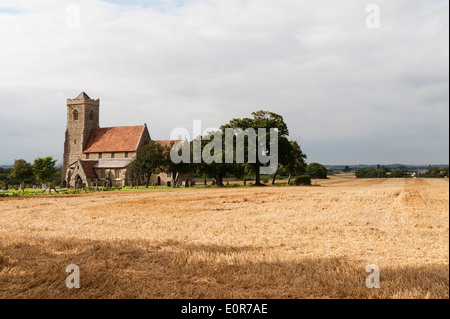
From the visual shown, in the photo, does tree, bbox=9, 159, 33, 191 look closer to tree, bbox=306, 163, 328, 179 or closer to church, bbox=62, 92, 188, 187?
church, bbox=62, 92, 188, 187

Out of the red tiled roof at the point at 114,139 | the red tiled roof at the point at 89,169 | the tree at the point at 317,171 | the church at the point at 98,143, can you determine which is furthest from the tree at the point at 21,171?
the tree at the point at 317,171

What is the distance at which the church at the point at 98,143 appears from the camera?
8869 centimetres

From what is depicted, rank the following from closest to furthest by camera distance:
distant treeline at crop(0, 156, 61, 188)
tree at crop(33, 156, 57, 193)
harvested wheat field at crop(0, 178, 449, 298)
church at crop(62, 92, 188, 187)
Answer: harvested wheat field at crop(0, 178, 449, 298) < tree at crop(33, 156, 57, 193) < distant treeline at crop(0, 156, 61, 188) < church at crop(62, 92, 188, 187)

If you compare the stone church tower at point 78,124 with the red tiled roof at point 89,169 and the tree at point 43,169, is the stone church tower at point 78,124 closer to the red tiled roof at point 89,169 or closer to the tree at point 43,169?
the red tiled roof at point 89,169

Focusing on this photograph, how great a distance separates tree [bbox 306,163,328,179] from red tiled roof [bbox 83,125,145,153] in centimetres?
4639

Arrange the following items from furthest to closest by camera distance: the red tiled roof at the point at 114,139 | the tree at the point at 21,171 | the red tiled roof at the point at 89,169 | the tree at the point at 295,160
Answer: the red tiled roof at the point at 114,139
the red tiled roof at the point at 89,169
the tree at the point at 21,171
the tree at the point at 295,160

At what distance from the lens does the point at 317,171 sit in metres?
79.8

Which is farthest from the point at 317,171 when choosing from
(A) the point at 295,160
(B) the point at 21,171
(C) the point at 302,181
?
(B) the point at 21,171

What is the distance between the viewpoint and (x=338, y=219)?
16641 millimetres

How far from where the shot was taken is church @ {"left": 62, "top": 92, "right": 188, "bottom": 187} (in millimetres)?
88688

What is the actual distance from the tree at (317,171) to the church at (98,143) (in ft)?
104

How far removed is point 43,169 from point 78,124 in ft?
150

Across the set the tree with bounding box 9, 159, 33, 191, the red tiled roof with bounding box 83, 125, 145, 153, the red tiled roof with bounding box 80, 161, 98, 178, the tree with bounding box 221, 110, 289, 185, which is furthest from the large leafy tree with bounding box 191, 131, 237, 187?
the red tiled roof with bounding box 83, 125, 145, 153
